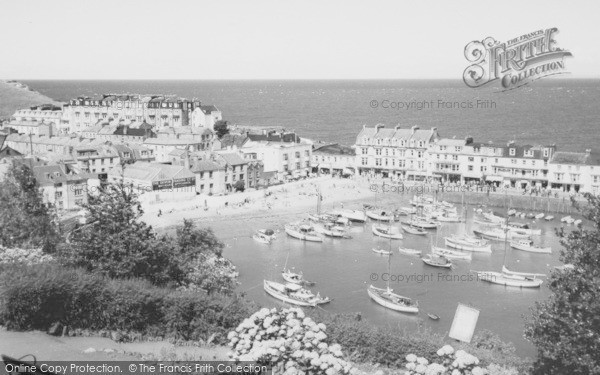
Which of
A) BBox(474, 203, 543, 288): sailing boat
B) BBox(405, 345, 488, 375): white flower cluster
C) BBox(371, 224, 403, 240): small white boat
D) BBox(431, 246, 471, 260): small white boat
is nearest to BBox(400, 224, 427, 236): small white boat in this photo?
BBox(371, 224, 403, 240): small white boat

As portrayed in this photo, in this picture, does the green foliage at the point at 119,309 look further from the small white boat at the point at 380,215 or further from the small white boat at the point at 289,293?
the small white boat at the point at 380,215

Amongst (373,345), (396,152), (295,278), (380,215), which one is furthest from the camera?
(396,152)

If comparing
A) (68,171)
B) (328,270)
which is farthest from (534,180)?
(68,171)

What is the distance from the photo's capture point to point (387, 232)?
37.9m

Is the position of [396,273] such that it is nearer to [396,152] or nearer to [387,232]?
[387,232]

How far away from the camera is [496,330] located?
77.9 ft

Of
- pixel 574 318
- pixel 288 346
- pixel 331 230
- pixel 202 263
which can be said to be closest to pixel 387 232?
pixel 331 230

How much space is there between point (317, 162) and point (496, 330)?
35.7m

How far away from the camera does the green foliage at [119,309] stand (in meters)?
11.9

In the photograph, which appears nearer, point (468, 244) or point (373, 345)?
point (373, 345)

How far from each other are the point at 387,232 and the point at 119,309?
2690 cm

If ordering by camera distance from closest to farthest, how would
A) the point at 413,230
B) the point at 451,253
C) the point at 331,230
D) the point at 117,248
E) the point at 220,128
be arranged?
the point at 117,248 < the point at 451,253 < the point at 331,230 < the point at 413,230 < the point at 220,128

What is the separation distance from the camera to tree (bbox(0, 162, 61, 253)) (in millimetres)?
19734

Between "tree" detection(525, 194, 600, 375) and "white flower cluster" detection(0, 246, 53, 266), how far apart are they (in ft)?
33.8
